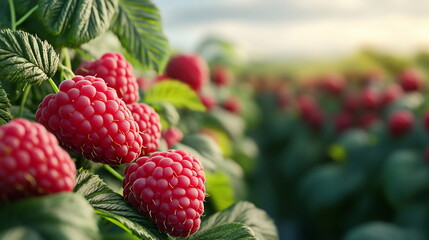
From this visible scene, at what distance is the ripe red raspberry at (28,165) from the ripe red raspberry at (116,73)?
0.37m

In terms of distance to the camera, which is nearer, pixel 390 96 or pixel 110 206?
pixel 110 206

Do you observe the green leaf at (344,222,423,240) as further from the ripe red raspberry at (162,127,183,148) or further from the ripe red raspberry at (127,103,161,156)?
the ripe red raspberry at (127,103,161,156)

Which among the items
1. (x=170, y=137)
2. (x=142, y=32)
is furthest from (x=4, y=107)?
(x=170, y=137)

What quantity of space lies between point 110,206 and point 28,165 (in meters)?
0.22

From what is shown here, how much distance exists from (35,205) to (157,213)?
11.6 inches

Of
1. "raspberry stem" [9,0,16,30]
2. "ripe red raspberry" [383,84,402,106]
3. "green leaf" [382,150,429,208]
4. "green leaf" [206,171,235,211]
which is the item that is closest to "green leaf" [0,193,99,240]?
"raspberry stem" [9,0,16,30]

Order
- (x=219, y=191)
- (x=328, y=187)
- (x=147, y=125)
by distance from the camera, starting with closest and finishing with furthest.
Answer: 1. (x=147, y=125)
2. (x=219, y=191)
3. (x=328, y=187)

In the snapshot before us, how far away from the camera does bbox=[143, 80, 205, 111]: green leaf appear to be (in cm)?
154

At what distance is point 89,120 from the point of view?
88cm

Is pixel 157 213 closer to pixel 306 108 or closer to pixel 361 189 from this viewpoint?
pixel 361 189

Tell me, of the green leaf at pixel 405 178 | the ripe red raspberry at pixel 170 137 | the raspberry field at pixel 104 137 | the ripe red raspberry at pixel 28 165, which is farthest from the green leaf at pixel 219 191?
the green leaf at pixel 405 178

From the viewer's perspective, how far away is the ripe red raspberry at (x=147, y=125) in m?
1.03

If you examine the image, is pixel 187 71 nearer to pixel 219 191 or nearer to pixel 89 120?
pixel 219 191

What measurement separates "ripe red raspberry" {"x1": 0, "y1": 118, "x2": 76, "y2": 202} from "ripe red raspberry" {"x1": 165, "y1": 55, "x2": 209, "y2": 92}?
1.46 meters
